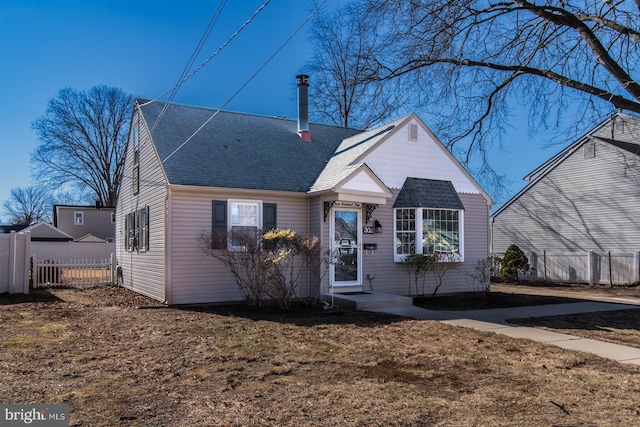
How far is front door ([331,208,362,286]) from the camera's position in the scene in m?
12.9

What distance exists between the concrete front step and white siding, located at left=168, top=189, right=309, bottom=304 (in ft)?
7.82

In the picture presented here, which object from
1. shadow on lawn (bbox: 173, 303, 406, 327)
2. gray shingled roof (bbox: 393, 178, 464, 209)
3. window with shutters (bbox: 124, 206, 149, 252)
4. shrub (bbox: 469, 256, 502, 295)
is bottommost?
shadow on lawn (bbox: 173, 303, 406, 327)

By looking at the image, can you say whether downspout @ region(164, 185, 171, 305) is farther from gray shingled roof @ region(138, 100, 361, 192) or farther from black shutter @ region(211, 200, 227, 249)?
black shutter @ region(211, 200, 227, 249)

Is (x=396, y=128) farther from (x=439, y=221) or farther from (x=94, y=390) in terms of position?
(x=94, y=390)

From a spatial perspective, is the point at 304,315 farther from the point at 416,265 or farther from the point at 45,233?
the point at 45,233

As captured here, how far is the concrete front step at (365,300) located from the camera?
36.9 ft

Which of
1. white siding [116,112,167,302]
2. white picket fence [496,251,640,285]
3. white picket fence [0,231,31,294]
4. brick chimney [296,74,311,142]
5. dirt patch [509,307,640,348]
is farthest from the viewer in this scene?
white picket fence [496,251,640,285]

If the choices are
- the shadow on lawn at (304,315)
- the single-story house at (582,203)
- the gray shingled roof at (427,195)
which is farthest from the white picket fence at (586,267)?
the shadow on lawn at (304,315)

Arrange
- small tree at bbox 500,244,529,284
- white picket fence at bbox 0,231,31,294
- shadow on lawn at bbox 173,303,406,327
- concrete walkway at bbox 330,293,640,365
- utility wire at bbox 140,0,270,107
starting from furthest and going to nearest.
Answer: small tree at bbox 500,244,529,284 < white picket fence at bbox 0,231,31,294 < shadow on lawn at bbox 173,303,406,327 < utility wire at bbox 140,0,270,107 < concrete walkway at bbox 330,293,640,365

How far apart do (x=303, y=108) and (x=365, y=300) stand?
7104mm

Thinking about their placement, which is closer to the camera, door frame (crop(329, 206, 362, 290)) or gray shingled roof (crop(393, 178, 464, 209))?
door frame (crop(329, 206, 362, 290))

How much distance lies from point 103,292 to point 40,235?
26.6 metres

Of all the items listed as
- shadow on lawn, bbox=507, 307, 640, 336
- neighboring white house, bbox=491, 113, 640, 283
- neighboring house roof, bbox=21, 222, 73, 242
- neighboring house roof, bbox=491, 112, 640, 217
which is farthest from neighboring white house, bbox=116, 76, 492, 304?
neighboring house roof, bbox=21, 222, 73, 242

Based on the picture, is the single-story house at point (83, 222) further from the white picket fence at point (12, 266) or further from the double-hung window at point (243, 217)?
the double-hung window at point (243, 217)
